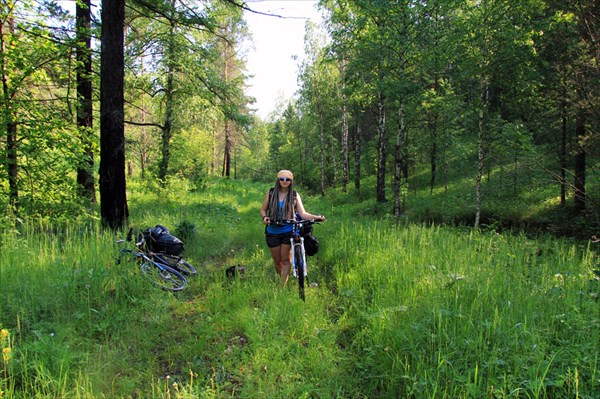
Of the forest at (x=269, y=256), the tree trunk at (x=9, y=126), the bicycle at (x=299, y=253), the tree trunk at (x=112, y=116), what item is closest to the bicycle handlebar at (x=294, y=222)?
the bicycle at (x=299, y=253)

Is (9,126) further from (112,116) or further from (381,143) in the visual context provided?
(381,143)

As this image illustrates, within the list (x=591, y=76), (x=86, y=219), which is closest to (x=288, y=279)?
(x=86, y=219)

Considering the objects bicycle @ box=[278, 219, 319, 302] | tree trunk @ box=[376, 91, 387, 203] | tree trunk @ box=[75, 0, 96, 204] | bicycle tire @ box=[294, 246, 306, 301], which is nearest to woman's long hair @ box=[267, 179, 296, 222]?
bicycle @ box=[278, 219, 319, 302]

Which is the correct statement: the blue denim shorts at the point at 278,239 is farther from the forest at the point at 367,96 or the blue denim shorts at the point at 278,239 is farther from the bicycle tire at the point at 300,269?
the forest at the point at 367,96

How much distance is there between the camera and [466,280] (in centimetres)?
404

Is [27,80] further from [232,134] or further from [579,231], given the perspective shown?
[232,134]

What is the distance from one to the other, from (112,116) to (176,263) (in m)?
3.37

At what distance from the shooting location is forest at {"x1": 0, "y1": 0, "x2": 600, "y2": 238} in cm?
637

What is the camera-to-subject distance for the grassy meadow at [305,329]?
8.45 ft

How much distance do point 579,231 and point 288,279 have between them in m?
11.3

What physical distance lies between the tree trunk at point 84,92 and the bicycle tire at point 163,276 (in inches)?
114

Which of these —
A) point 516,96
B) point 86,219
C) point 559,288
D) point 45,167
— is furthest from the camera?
point 516,96

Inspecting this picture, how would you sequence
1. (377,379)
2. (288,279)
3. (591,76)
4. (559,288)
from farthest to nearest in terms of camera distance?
(591,76)
(288,279)
(559,288)
(377,379)

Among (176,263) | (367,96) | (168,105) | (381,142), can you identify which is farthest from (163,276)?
(367,96)
